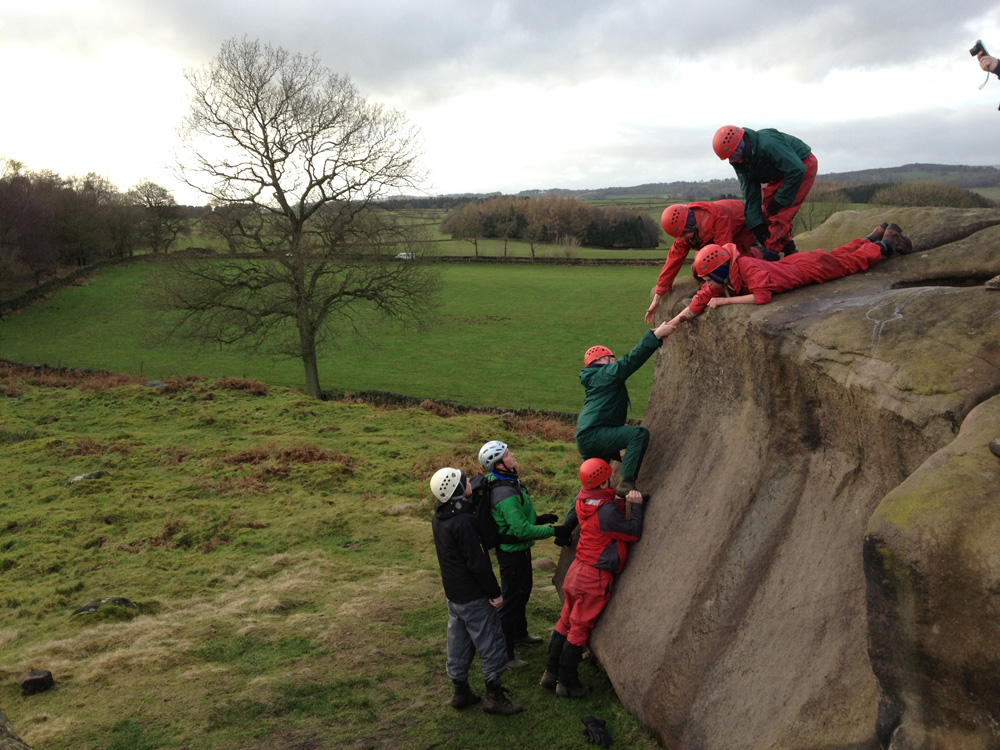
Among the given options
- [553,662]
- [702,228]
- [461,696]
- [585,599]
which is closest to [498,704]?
[461,696]

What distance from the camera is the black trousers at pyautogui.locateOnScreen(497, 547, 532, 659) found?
993 cm

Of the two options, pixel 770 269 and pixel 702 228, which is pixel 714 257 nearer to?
pixel 770 269

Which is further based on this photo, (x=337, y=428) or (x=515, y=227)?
(x=515, y=227)

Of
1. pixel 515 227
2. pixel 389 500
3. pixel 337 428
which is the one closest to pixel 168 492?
pixel 389 500

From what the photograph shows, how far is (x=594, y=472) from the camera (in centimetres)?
897

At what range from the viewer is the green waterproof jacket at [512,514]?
9.41 m

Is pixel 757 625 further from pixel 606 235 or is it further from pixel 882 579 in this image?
pixel 606 235

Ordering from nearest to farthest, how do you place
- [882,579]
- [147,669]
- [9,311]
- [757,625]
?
1. [882,579]
2. [757,625]
3. [147,669]
4. [9,311]

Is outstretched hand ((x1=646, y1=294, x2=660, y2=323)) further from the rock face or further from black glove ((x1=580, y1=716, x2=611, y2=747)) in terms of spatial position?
black glove ((x1=580, y1=716, x2=611, y2=747))

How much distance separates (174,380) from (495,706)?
28.3 m

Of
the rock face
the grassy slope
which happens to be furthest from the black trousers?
the rock face

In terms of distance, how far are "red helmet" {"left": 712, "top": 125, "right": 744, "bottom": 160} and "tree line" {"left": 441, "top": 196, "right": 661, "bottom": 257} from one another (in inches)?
3275

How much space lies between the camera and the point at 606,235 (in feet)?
315

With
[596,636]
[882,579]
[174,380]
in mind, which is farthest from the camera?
[174,380]
